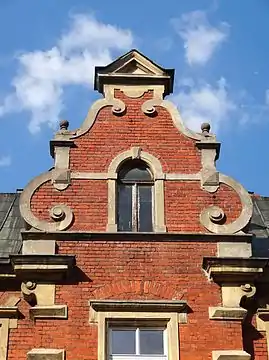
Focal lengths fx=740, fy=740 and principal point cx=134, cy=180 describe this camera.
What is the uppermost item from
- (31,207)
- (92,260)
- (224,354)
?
(31,207)

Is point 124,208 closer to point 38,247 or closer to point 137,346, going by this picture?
point 38,247

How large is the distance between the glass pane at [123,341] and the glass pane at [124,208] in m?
1.89

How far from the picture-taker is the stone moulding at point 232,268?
12.5m

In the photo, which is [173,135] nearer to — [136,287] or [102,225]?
[102,225]

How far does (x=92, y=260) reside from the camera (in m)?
12.7

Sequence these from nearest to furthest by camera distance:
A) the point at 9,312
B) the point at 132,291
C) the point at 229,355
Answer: the point at 229,355, the point at 132,291, the point at 9,312

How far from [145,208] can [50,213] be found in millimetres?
1731

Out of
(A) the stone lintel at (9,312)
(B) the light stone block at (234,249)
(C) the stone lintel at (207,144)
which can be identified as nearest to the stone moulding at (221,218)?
(B) the light stone block at (234,249)

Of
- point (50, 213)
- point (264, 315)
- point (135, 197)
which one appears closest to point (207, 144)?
point (135, 197)

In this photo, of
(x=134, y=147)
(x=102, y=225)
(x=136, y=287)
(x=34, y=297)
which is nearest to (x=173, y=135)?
(x=134, y=147)

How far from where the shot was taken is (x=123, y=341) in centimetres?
1215

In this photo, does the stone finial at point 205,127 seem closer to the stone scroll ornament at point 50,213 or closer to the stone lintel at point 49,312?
the stone scroll ornament at point 50,213

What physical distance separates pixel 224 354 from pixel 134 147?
4.29 metres

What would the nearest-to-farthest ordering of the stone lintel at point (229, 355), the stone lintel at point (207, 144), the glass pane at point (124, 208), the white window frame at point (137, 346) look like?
the stone lintel at point (229, 355) → the white window frame at point (137, 346) → the glass pane at point (124, 208) → the stone lintel at point (207, 144)
